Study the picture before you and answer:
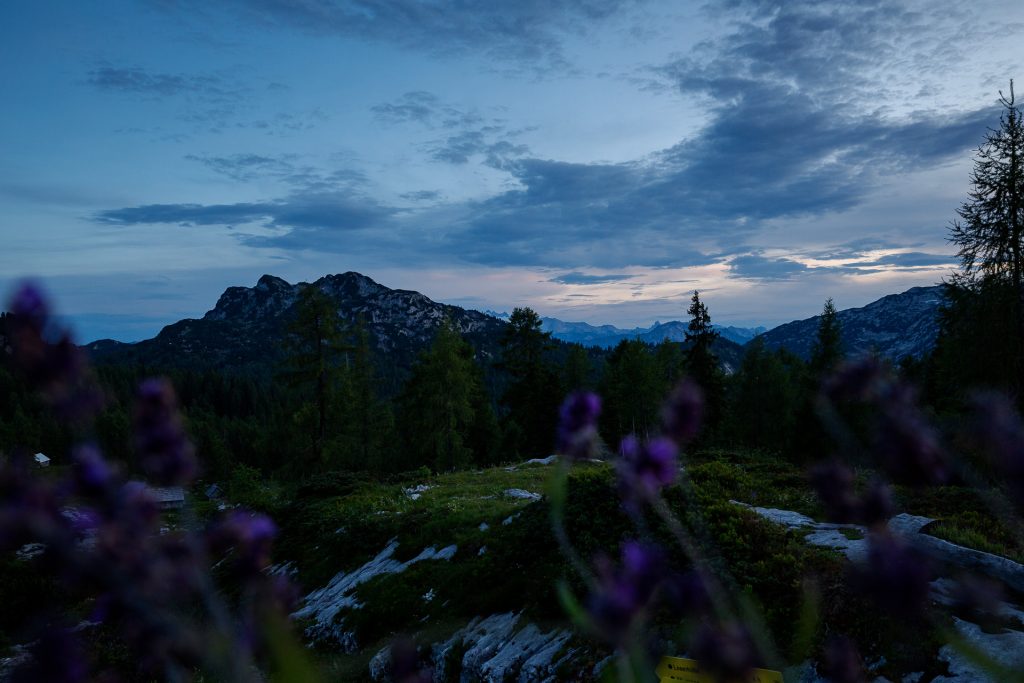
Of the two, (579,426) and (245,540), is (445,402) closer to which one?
(579,426)

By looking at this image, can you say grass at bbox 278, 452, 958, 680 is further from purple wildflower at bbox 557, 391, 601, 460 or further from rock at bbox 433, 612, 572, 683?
purple wildflower at bbox 557, 391, 601, 460

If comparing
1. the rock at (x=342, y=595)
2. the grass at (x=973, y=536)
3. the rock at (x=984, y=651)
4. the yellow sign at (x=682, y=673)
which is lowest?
the rock at (x=342, y=595)

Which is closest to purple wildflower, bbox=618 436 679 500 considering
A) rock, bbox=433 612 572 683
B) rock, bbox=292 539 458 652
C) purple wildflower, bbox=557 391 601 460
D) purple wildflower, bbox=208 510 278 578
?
purple wildflower, bbox=557 391 601 460

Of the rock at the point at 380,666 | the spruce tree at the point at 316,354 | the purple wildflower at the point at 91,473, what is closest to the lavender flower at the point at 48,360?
the purple wildflower at the point at 91,473

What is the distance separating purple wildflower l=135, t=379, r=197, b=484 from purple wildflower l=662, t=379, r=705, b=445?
1584mm

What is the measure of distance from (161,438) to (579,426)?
1400 millimetres

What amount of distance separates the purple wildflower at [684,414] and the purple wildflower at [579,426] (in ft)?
0.89

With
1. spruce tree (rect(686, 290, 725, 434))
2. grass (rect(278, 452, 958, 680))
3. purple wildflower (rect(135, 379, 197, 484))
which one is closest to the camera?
purple wildflower (rect(135, 379, 197, 484))

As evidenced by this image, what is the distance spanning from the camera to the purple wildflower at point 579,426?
7.13ft

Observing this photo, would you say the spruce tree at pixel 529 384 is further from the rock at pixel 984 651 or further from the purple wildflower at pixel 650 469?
the purple wildflower at pixel 650 469

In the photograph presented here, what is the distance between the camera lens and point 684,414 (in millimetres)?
2078

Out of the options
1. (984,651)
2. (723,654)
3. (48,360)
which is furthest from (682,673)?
(984,651)

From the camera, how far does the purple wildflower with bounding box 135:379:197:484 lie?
149 cm

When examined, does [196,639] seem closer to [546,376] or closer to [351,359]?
[351,359]
